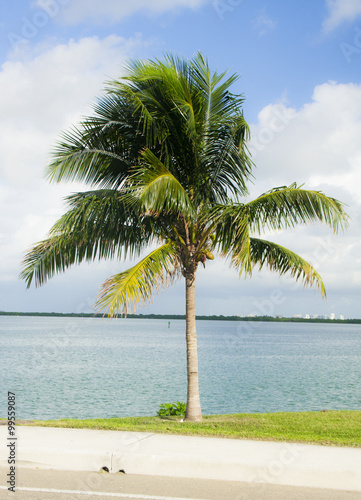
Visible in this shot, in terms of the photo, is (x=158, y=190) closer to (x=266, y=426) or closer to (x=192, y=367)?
(x=192, y=367)

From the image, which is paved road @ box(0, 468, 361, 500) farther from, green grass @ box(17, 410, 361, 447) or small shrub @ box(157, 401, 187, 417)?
small shrub @ box(157, 401, 187, 417)

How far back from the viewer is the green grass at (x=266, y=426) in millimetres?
8414

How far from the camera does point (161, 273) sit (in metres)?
10.2

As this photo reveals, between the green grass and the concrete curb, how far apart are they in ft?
2.76

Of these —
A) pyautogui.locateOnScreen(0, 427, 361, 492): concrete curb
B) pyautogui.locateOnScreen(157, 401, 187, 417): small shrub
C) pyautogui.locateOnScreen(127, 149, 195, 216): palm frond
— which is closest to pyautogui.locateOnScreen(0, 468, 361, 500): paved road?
pyautogui.locateOnScreen(0, 427, 361, 492): concrete curb

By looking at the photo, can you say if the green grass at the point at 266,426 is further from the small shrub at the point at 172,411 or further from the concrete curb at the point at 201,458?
the concrete curb at the point at 201,458

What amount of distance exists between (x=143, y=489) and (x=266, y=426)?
17.4 ft

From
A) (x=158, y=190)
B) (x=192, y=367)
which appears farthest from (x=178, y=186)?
(x=192, y=367)

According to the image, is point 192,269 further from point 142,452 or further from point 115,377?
point 115,377

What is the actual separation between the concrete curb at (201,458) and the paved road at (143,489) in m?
0.19

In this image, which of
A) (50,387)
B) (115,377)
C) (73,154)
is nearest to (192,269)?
(73,154)

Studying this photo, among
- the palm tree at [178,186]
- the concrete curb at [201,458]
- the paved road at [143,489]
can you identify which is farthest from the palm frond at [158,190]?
the paved road at [143,489]

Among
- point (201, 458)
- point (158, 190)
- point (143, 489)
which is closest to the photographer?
point (143, 489)

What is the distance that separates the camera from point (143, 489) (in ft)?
18.7
